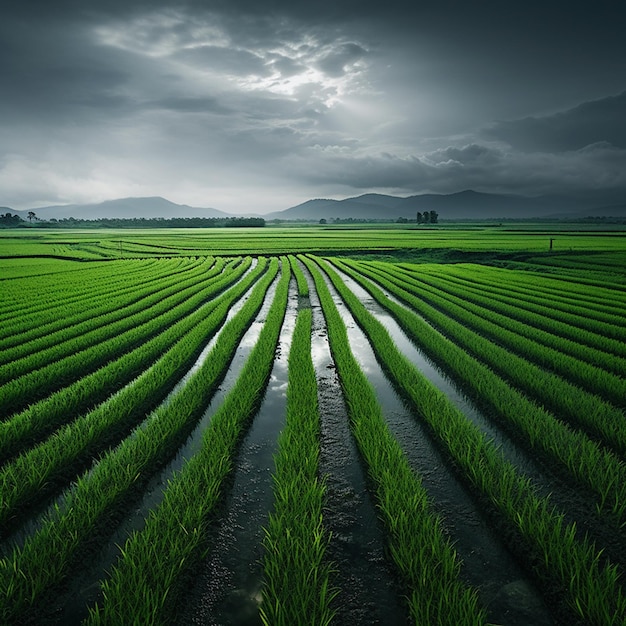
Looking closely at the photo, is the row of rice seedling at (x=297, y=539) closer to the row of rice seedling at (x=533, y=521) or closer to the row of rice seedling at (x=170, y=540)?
the row of rice seedling at (x=170, y=540)

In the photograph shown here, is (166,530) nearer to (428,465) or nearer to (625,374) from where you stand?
(428,465)

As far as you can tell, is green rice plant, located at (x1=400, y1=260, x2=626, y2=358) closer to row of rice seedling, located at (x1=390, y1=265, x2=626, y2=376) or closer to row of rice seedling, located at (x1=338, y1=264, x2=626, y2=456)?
row of rice seedling, located at (x1=390, y1=265, x2=626, y2=376)

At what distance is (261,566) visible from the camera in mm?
3209

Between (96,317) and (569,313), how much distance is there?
599 inches

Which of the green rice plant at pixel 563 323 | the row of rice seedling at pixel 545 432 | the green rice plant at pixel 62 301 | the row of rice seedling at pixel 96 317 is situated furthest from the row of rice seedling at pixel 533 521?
the green rice plant at pixel 62 301

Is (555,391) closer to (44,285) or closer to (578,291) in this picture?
(578,291)

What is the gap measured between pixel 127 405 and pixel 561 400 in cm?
684

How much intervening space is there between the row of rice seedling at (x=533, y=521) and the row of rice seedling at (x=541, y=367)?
1.77 meters

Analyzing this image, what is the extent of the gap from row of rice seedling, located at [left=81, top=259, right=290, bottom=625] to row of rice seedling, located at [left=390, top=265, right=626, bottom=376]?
7.35 metres

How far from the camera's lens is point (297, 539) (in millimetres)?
3152

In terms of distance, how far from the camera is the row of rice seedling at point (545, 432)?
3877 millimetres

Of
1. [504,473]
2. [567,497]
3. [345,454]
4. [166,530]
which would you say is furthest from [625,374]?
[166,530]

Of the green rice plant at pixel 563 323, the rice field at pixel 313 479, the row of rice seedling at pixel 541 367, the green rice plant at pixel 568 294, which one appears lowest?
the rice field at pixel 313 479

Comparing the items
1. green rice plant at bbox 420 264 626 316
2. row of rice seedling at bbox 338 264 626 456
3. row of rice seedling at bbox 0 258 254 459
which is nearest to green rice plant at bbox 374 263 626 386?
row of rice seedling at bbox 338 264 626 456
